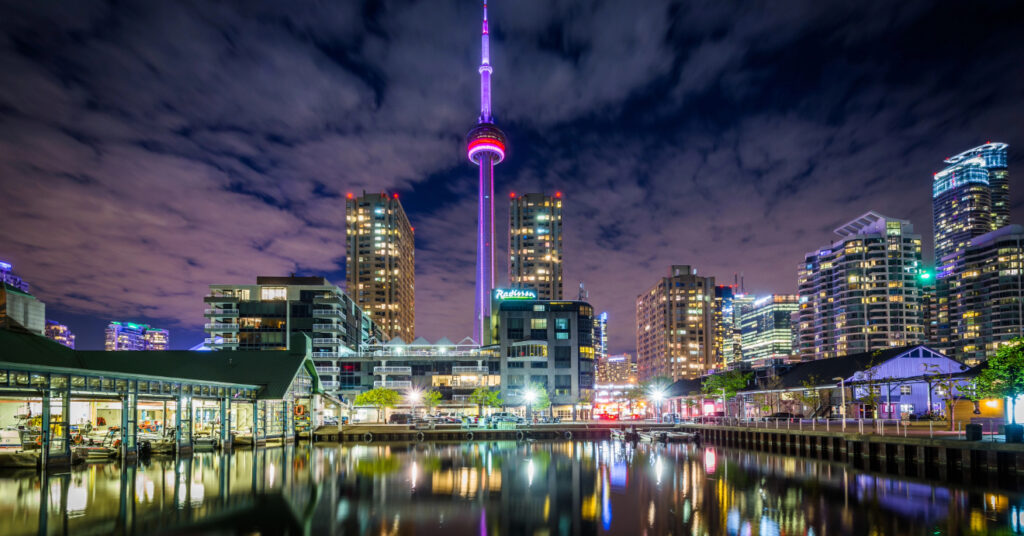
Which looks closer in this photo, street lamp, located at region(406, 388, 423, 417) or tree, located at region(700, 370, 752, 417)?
tree, located at region(700, 370, 752, 417)

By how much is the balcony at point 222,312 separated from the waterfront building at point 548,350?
50577 millimetres

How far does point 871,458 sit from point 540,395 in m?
69.4

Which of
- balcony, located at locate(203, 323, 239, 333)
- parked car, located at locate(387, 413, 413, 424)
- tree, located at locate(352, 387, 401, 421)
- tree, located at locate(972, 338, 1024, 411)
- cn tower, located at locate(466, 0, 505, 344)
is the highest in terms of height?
cn tower, located at locate(466, 0, 505, 344)

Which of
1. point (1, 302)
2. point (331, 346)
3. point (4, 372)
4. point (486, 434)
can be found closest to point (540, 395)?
point (486, 434)

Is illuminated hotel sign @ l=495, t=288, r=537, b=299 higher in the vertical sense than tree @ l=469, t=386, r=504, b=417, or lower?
higher

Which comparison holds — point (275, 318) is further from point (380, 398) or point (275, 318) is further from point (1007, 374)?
point (1007, 374)

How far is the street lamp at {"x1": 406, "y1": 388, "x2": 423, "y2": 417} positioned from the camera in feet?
357

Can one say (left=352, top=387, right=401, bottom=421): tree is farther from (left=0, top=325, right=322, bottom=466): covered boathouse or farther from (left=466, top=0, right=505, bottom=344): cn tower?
(left=466, top=0, right=505, bottom=344): cn tower

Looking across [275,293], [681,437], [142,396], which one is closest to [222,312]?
[275,293]

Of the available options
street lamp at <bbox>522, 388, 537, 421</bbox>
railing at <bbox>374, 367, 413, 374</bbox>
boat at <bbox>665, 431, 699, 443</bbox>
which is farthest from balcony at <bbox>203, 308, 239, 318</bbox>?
boat at <bbox>665, 431, 699, 443</bbox>

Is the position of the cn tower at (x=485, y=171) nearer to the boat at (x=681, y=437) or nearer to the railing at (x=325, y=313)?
the railing at (x=325, y=313)

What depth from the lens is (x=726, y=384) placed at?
8581 cm

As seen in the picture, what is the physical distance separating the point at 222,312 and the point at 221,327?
2.84m

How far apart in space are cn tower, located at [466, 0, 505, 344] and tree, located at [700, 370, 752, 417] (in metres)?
89.3
